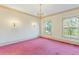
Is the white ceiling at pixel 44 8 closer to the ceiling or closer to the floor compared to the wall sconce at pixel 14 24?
closer to the ceiling

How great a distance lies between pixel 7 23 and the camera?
5.40 ft

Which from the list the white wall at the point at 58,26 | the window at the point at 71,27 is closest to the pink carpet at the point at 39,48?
the white wall at the point at 58,26

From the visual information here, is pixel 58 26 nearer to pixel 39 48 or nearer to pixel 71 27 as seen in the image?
pixel 71 27

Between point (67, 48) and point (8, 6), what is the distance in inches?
54.1

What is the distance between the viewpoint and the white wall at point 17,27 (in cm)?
162

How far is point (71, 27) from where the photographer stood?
1732mm

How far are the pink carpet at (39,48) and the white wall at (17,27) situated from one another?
113 millimetres

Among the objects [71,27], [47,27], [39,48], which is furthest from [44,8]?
[39,48]

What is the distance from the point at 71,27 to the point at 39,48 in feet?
2.51

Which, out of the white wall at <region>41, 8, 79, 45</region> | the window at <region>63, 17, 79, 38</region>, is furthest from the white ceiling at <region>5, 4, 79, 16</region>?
the window at <region>63, 17, 79, 38</region>

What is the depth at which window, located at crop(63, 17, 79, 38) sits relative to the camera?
1.67 metres

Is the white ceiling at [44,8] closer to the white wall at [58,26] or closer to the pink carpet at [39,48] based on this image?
the white wall at [58,26]
